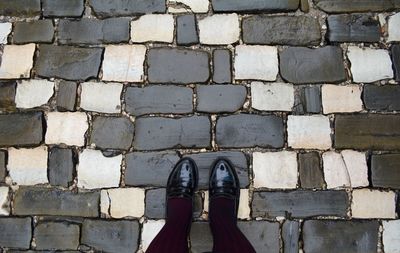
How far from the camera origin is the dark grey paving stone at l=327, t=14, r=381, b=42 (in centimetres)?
Answer: 271

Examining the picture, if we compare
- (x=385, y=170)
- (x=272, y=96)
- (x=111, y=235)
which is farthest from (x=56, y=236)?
(x=385, y=170)

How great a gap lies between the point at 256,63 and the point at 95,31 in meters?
0.91

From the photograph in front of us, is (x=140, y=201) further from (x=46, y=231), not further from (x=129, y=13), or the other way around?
(x=129, y=13)

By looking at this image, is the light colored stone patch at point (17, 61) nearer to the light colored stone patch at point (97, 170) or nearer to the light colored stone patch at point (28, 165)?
the light colored stone patch at point (28, 165)

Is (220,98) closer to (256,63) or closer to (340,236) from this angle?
(256,63)

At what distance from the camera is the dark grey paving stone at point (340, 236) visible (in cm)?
254

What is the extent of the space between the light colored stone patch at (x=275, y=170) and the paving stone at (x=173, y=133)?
295mm

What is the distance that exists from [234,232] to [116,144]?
0.78 m

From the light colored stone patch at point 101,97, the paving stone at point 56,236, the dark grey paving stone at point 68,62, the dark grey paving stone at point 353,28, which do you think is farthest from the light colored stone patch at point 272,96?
the paving stone at point 56,236

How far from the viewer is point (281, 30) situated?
2.73 metres

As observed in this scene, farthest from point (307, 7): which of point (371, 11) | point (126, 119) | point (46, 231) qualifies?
point (46, 231)

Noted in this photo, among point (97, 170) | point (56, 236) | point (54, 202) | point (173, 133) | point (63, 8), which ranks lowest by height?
point (56, 236)

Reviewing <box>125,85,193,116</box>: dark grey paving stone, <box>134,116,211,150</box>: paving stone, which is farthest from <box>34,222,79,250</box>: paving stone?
<box>125,85,193,116</box>: dark grey paving stone

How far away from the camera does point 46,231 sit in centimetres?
260
